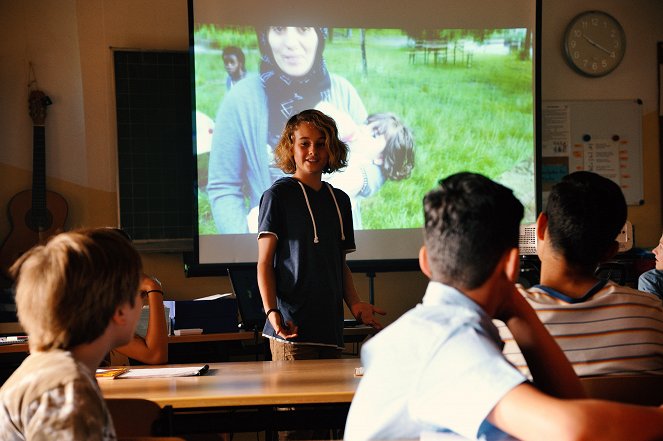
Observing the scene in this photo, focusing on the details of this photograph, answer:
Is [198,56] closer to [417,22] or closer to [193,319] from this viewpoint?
[417,22]

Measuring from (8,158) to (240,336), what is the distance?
2122 millimetres

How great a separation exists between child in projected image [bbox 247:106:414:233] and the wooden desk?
259 cm

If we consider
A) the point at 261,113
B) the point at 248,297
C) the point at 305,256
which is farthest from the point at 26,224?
the point at 305,256

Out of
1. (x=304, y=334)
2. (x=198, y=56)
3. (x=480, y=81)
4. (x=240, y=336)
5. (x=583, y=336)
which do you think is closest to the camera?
(x=583, y=336)

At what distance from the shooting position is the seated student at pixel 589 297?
1548 millimetres

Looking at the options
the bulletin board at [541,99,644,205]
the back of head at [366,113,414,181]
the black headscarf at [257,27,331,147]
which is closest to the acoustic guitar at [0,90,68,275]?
the black headscarf at [257,27,331,147]

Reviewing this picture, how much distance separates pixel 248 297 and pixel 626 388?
2.87 metres

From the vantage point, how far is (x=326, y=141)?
304cm

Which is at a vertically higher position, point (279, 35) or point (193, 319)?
point (279, 35)

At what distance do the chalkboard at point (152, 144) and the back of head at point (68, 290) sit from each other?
375 cm

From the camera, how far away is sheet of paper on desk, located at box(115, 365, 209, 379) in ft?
8.04

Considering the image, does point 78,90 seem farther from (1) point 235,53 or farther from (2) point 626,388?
(2) point 626,388

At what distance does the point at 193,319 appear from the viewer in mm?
4066

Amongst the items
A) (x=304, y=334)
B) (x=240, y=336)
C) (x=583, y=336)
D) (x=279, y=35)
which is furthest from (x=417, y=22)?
(x=583, y=336)
